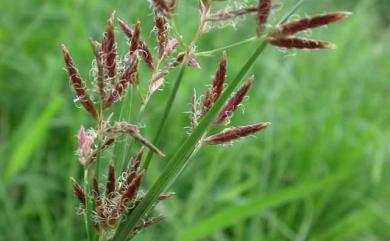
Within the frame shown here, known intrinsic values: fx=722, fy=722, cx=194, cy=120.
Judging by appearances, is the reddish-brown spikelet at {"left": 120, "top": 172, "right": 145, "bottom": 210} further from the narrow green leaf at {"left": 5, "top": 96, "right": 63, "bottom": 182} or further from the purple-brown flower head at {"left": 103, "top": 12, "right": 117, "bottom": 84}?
the narrow green leaf at {"left": 5, "top": 96, "right": 63, "bottom": 182}

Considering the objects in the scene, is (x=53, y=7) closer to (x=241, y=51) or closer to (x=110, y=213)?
(x=241, y=51)

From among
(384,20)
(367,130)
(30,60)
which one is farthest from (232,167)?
(384,20)

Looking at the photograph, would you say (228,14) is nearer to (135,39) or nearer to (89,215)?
(135,39)

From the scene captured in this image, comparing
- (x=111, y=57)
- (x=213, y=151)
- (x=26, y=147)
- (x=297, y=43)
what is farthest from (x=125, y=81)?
(x=213, y=151)

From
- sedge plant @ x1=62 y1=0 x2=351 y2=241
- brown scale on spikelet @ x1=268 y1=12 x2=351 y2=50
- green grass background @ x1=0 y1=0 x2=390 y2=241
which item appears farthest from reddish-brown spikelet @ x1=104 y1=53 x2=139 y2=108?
green grass background @ x1=0 y1=0 x2=390 y2=241

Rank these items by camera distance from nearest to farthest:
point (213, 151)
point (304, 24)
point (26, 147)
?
point (304, 24) < point (26, 147) < point (213, 151)

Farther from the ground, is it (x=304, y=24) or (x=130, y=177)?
(x=304, y=24)

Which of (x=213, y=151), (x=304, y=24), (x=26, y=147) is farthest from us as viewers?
(x=213, y=151)

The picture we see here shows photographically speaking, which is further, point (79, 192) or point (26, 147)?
point (26, 147)
